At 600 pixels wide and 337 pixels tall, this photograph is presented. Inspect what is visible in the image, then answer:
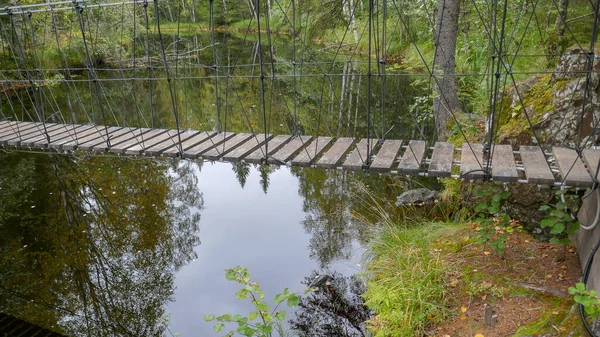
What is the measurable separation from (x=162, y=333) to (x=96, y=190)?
11.0 ft

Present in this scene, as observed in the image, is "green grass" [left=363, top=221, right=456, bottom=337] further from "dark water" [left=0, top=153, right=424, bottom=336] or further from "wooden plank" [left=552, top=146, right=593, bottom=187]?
"wooden plank" [left=552, top=146, right=593, bottom=187]

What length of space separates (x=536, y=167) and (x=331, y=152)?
4.64ft

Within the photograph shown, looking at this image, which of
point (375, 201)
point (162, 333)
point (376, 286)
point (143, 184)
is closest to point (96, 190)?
point (143, 184)

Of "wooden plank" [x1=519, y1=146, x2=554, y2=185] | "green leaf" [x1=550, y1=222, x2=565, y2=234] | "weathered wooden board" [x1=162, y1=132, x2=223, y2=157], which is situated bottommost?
"green leaf" [x1=550, y1=222, x2=565, y2=234]

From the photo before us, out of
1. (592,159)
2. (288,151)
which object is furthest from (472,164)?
(288,151)

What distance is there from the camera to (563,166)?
269 centimetres

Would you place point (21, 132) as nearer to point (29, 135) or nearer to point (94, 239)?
point (29, 135)

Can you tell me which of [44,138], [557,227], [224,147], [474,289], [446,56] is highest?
[446,56]

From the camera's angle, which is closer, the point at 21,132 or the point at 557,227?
the point at 557,227

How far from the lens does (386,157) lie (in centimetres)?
321

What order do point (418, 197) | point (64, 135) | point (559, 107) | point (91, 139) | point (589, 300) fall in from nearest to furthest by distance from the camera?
point (589, 300) → point (559, 107) → point (91, 139) → point (64, 135) → point (418, 197)

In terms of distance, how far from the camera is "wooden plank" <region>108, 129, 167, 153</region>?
3816 millimetres

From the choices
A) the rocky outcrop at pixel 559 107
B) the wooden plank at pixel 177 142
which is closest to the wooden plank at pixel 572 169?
the rocky outcrop at pixel 559 107

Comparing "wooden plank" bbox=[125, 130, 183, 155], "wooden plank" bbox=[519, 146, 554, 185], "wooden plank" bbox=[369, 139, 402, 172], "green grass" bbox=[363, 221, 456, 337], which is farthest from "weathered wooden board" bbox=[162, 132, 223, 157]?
"wooden plank" bbox=[519, 146, 554, 185]
